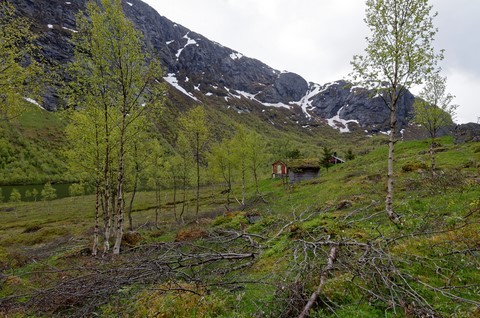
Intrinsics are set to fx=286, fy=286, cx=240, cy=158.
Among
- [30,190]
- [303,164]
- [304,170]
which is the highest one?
[303,164]

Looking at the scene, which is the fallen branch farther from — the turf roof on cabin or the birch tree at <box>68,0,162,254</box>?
the turf roof on cabin

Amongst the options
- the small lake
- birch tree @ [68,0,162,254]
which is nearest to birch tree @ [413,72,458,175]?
birch tree @ [68,0,162,254]

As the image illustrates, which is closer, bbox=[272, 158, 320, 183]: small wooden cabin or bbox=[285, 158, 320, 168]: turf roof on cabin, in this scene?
bbox=[285, 158, 320, 168]: turf roof on cabin

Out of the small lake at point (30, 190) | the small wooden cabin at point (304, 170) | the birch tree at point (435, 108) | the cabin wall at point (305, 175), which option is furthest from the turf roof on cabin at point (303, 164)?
the small lake at point (30, 190)

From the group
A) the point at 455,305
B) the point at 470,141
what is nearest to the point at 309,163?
the point at 470,141

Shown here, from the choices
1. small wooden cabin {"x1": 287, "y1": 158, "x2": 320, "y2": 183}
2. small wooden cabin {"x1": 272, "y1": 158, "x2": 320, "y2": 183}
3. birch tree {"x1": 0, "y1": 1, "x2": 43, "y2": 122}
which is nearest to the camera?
birch tree {"x1": 0, "y1": 1, "x2": 43, "y2": 122}

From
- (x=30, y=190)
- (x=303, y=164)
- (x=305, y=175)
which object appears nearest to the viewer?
(x=303, y=164)

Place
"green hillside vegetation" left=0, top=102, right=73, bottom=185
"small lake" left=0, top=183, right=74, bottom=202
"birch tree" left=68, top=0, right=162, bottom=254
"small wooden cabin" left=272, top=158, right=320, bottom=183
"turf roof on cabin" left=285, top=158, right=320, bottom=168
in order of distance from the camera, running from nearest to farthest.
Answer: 1. "birch tree" left=68, top=0, right=162, bottom=254
2. "turf roof on cabin" left=285, top=158, right=320, bottom=168
3. "small wooden cabin" left=272, top=158, right=320, bottom=183
4. "small lake" left=0, top=183, right=74, bottom=202
5. "green hillside vegetation" left=0, top=102, right=73, bottom=185

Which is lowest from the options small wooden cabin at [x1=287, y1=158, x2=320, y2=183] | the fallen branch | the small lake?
the small lake

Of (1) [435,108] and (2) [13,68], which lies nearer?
(2) [13,68]

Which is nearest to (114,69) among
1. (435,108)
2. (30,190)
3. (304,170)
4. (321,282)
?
(321,282)

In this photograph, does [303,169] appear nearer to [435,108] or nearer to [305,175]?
[305,175]

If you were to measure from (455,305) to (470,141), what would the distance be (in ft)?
184

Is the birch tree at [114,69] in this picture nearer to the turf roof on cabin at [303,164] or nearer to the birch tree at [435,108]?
the birch tree at [435,108]
